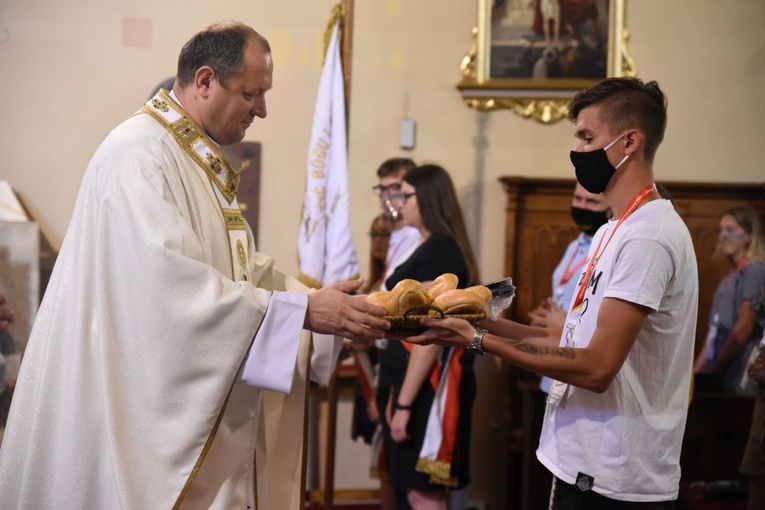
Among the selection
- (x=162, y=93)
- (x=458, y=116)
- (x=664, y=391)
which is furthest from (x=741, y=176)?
(x=162, y=93)

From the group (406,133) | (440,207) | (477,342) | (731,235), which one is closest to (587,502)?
(477,342)

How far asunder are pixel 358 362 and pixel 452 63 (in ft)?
7.32

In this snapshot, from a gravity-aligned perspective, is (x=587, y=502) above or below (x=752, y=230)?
below

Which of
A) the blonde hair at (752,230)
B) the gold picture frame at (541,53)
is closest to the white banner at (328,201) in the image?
the gold picture frame at (541,53)

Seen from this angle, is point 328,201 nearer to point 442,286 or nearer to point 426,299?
point 442,286

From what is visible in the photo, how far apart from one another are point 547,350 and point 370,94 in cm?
392

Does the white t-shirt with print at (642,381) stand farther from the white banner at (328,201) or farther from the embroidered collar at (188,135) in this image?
the white banner at (328,201)

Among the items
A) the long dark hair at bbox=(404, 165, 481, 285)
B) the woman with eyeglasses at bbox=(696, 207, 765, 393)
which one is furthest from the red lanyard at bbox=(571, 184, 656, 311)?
the woman with eyeglasses at bbox=(696, 207, 765, 393)

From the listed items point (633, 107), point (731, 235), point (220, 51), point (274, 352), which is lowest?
point (274, 352)

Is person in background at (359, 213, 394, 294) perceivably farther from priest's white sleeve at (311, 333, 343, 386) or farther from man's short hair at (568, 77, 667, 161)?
man's short hair at (568, 77, 667, 161)

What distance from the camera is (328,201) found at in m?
4.66

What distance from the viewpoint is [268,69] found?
2.41m

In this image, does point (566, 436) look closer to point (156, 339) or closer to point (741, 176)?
point (156, 339)

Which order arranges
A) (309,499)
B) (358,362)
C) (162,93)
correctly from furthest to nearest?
(309,499) → (358,362) → (162,93)
